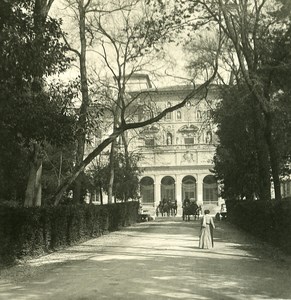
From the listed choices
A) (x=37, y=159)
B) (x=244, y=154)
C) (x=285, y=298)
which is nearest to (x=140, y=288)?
(x=285, y=298)

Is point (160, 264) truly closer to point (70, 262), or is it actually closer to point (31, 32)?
point (70, 262)

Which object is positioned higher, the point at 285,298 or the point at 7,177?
the point at 7,177

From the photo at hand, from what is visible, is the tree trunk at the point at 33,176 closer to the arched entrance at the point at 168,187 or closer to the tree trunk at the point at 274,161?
the tree trunk at the point at 274,161

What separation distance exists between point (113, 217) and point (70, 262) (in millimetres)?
15160

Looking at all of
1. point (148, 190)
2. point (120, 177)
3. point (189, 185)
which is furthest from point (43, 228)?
point (148, 190)

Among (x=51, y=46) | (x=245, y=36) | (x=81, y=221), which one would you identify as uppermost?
(x=245, y=36)

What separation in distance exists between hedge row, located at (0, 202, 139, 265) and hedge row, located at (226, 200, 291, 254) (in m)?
7.05

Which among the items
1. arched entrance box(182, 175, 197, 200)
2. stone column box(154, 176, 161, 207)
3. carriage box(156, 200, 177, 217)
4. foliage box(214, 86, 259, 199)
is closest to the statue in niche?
arched entrance box(182, 175, 197, 200)

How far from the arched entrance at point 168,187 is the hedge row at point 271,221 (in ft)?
136

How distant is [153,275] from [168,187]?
55.9 meters

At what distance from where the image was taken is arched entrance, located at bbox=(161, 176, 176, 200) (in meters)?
65.2

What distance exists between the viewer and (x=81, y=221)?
20.3 meters

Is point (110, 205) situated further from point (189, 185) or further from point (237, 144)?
point (189, 185)

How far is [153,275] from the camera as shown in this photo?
970 cm
